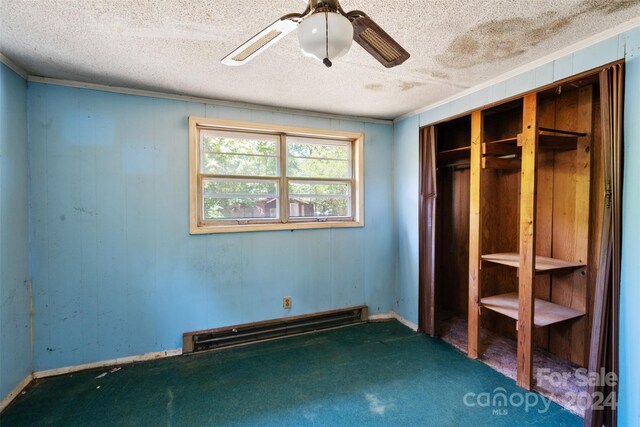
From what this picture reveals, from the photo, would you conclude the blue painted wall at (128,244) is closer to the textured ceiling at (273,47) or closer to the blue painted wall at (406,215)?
the textured ceiling at (273,47)

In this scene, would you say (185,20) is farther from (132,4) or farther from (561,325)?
(561,325)

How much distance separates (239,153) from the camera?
296 centimetres

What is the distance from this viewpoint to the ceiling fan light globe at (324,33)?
974 millimetres

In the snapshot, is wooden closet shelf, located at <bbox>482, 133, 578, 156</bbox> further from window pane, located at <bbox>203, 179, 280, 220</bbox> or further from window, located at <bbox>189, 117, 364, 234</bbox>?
window pane, located at <bbox>203, 179, 280, 220</bbox>

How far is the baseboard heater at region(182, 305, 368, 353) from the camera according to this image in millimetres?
2762

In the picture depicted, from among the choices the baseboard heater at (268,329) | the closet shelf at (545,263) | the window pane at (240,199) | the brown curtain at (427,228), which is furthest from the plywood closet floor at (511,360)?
the window pane at (240,199)

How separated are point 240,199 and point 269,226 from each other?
0.39 meters

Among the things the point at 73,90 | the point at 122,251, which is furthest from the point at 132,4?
the point at 122,251

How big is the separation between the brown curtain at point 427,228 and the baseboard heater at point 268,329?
68 centimetres

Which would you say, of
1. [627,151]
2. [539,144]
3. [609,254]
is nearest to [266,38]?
[627,151]

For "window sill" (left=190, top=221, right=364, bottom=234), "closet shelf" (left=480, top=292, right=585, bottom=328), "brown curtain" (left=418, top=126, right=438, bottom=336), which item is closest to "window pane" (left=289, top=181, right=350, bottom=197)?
"window sill" (left=190, top=221, right=364, bottom=234)

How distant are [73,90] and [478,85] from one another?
326cm

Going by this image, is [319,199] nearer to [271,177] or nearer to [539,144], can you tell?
[271,177]

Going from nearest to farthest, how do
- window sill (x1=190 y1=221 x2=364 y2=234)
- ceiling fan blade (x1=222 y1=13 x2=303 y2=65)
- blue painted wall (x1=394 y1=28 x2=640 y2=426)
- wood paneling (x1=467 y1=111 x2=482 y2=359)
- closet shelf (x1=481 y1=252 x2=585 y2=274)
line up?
ceiling fan blade (x1=222 y1=13 x2=303 y2=65), blue painted wall (x1=394 y1=28 x2=640 y2=426), closet shelf (x1=481 y1=252 x2=585 y2=274), wood paneling (x1=467 y1=111 x2=482 y2=359), window sill (x1=190 y1=221 x2=364 y2=234)
